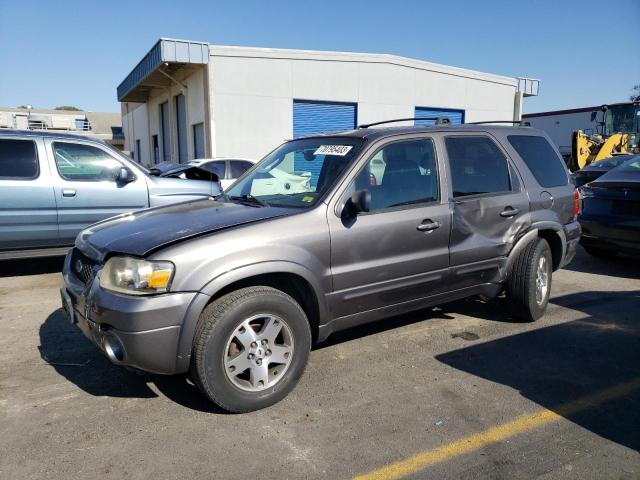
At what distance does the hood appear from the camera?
121 inches

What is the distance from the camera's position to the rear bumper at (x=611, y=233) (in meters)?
6.66

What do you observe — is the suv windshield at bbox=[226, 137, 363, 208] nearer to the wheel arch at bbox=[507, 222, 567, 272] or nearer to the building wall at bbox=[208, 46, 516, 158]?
the wheel arch at bbox=[507, 222, 567, 272]

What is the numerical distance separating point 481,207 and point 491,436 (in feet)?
6.58

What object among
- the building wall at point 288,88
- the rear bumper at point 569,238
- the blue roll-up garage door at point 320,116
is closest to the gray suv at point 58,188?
the rear bumper at point 569,238

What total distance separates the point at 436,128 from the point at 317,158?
3.54 ft

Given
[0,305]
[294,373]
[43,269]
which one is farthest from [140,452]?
[43,269]

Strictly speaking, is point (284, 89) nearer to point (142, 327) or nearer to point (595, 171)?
point (595, 171)

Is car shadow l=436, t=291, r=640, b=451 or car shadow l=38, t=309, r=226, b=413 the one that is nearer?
car shadow l=436, t=291, r=640, b=451

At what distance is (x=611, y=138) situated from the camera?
18797mm

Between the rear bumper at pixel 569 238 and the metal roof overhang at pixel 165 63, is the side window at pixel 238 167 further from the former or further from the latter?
the rear bumper at pixel 569 238

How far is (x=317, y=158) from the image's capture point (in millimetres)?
4016

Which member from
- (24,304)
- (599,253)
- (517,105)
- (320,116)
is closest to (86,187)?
(24,304)

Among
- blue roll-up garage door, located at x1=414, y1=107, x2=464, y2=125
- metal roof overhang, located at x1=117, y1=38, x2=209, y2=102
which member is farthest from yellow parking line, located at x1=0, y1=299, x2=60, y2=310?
blue roll-up garage door, located at x1=414, y1=107, x2=464, y2=125

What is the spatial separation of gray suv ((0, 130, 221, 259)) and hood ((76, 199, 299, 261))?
2873mm
